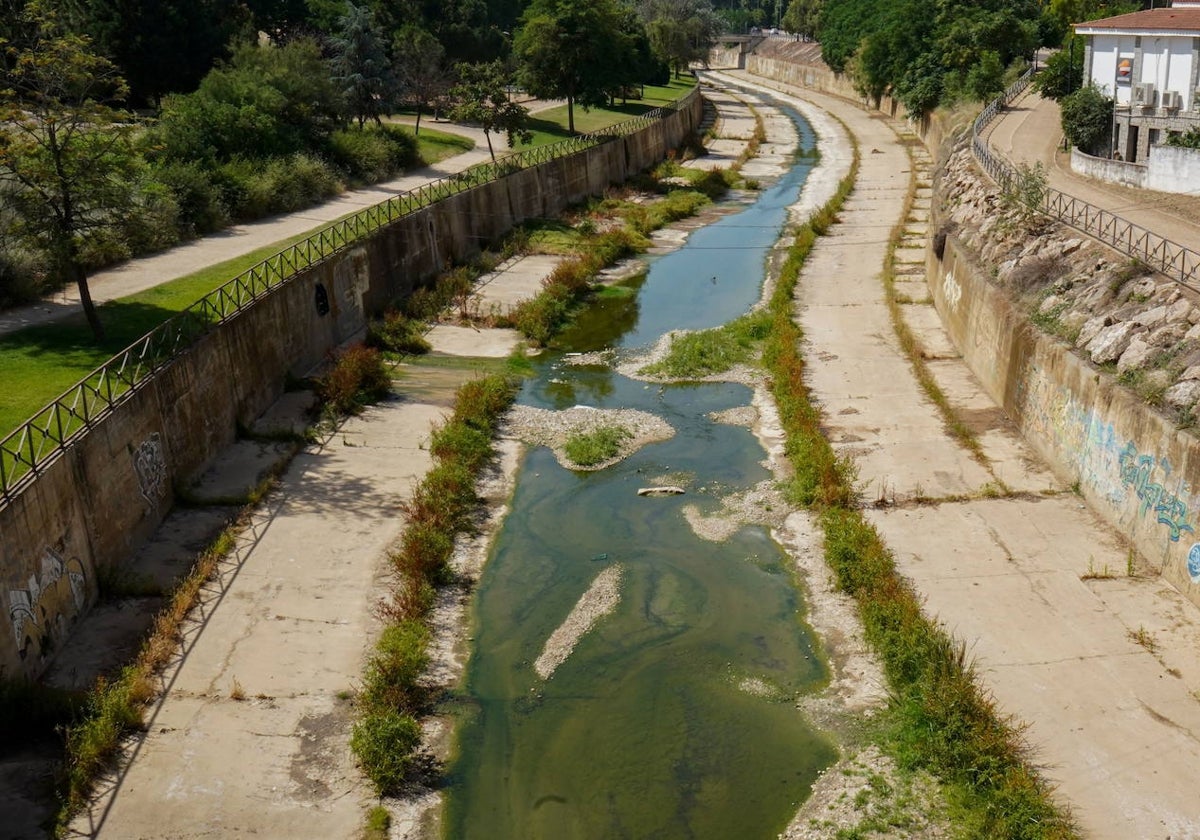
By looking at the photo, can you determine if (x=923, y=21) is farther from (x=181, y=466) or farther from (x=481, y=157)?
(x=181, y=466)

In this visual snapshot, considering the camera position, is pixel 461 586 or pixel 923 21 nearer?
pixel 461 586

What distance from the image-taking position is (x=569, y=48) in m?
62.3

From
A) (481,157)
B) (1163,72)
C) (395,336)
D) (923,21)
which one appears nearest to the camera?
(395,336)

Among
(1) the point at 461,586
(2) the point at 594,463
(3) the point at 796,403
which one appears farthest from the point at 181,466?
(3) the point at 796,403

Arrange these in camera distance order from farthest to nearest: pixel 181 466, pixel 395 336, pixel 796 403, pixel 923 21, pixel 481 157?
pixel 923 21 < pixel 481 157 < pixel 395 336 < pixel 796 403 < pixel 181 466

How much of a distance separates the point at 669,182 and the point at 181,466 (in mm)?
42067

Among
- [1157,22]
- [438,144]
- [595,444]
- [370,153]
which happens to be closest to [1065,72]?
[1157,22]

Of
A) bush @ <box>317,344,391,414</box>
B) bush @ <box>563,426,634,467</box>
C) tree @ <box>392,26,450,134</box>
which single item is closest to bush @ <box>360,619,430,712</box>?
bush @ <box>563,426,634,467</box>

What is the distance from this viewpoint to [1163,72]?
1647 inches

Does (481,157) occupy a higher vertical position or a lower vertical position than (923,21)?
lower

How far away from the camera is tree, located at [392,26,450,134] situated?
61312mm

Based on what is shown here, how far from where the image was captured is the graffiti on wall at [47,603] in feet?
55.9

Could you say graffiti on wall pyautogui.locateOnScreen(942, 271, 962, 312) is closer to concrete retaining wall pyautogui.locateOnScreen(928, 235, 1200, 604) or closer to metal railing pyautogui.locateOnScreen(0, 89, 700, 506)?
concrete retaining wall pyautogui.locateOnScreen(928, 235, 1200, 604)

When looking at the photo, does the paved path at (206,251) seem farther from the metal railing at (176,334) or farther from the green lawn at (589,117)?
the green lawn at (589,117)
